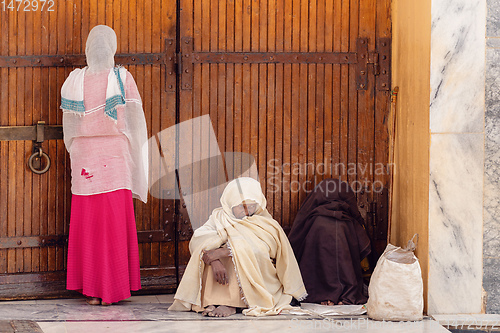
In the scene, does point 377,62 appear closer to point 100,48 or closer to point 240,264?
point 240,264

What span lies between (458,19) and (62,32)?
258cm

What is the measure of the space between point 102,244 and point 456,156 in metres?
2.26

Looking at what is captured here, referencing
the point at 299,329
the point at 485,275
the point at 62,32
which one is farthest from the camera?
the point at 62,32

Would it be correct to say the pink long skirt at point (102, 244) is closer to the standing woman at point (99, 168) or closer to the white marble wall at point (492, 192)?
the standing woman at point (99, 168)

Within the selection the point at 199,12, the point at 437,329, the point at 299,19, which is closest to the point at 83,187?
the point at 199,12

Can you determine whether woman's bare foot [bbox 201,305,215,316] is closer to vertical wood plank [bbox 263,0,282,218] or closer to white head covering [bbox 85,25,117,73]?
vertical wood plank [bbox 263,0,282,218]

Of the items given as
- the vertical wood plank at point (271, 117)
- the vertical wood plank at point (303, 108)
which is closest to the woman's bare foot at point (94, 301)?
the vertical wood plank at point (271, 117)

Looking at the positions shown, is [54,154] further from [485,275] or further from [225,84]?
[485,275]

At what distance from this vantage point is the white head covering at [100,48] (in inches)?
162

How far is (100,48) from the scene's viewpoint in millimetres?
4105

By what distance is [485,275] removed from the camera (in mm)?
3893

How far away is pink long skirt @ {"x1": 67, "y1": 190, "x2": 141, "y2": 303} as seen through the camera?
161 inches

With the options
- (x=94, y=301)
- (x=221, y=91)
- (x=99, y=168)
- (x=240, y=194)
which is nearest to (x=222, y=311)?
(x=240, y=194)

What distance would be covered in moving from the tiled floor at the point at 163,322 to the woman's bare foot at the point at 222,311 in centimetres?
5
